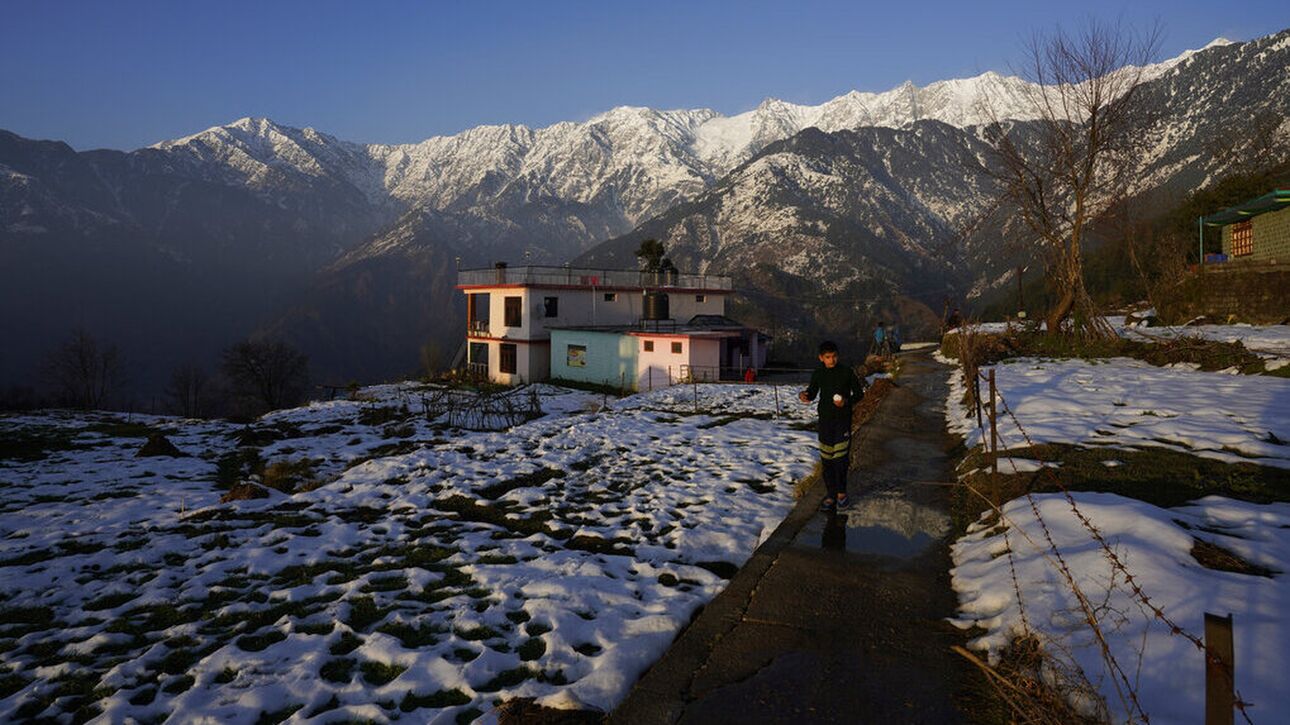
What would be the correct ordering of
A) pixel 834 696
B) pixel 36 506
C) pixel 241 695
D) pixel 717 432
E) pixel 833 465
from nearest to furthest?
pixel 834 696 < pixel 241 695 < pixel 833 465 < pixel 36 506 < pixel 717 432

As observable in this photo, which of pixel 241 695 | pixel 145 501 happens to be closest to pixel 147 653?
pixel 241 695

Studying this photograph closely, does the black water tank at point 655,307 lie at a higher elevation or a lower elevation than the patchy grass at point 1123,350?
higher

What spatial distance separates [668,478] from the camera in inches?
443

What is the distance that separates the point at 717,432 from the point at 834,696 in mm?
11281

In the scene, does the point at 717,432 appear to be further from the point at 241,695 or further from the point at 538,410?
the point at 241,695

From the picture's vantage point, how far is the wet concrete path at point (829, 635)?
168 inches

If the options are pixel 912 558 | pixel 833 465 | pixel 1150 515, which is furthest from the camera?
pixel 833 465

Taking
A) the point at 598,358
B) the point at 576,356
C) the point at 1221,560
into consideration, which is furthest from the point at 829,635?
the point at 576,356

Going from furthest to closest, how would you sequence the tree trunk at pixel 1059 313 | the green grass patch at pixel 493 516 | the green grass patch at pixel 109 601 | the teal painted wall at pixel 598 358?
1. the teal painted wall at pixel 598 358
2. the tree trunk at pixel 1059 313
3. the green grass patch at pixel 493 516
4. the green grass patch at pixel 109 601

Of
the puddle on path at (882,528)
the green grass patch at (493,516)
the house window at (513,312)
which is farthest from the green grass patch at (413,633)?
the house window at (513,312)

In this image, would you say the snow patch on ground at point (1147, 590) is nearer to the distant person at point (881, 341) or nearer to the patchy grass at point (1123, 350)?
the patchy grass at point (1123, 350)

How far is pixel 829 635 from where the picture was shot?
517 centimetres

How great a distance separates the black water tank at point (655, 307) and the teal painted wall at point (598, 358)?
13.1 ft

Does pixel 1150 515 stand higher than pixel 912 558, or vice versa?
pixel 1150 515
